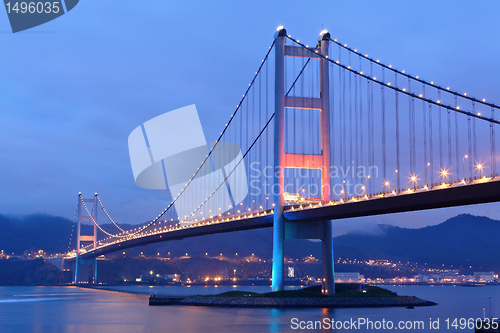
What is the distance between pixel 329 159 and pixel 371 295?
40.8 feet

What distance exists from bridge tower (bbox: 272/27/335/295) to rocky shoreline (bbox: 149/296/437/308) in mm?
1359

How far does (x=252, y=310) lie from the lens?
47406 millimetres

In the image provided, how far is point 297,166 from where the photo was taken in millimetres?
47219

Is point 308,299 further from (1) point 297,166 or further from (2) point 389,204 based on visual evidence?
(2) point 389,204

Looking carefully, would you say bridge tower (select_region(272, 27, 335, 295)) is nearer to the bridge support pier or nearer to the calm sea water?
the bridge support pier

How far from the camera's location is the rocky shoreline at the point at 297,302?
47188 millimetres

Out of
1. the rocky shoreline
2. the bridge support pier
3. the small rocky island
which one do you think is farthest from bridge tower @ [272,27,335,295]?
the rocky shoreline

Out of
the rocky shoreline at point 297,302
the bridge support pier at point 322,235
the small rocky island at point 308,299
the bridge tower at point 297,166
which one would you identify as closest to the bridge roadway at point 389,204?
the bridge support pier at point 322,235

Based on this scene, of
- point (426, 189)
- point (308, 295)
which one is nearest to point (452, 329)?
point (426, 189)

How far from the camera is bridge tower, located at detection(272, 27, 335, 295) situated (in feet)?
154

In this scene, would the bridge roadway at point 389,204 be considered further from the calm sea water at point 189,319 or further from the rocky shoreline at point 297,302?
the calm sea water at point 189,319

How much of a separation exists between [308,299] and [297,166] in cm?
982

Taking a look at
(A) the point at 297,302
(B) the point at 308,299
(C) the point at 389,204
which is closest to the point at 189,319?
(A) the point at 297,302

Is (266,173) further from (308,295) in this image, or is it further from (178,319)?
(178,319)
